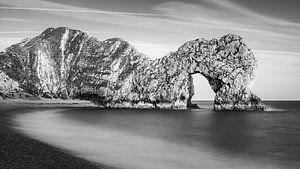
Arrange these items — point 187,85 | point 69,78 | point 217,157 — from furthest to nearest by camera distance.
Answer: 1. point 69,78
2. point 187,85
3. point 217,157

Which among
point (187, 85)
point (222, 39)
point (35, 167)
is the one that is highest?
point (222, 39)

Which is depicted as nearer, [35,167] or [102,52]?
[35,167]

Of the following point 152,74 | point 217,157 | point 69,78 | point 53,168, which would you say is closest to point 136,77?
point 152,74

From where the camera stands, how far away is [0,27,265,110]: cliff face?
312ft

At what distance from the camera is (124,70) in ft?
424

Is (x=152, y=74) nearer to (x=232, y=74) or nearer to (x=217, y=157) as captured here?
(x=232, y=74)

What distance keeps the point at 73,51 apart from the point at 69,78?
15.5 m

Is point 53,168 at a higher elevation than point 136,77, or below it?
below

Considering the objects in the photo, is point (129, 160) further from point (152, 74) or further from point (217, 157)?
point (152, 74)

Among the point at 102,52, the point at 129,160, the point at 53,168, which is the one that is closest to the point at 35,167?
the point at 53,168

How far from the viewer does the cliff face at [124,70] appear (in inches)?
3740

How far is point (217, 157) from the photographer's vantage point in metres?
24.3

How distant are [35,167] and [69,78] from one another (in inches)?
5158

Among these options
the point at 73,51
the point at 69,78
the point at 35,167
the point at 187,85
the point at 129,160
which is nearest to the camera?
the point at 35,167
